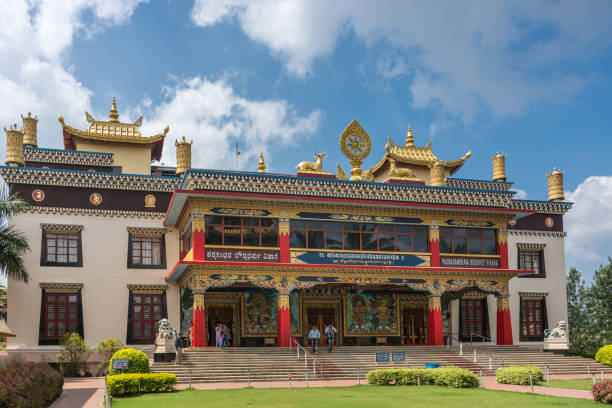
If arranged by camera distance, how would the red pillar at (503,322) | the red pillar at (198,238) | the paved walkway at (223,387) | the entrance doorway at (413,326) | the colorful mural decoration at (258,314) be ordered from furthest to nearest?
1. the entrance doorway at (413,326)
2. the red pillar at (503,322)
3. the colorful mural decoration at (258,314)
4. the red pillar at (198,238)
5. the paved walkway at (223,387)

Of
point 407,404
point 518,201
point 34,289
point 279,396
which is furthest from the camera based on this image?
point 518,201

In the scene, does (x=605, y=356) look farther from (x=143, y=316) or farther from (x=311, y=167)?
(x=143, y=316)

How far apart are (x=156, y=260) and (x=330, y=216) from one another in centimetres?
921

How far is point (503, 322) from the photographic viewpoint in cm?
3350

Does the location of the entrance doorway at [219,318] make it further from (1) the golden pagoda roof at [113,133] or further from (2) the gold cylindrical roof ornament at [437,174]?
(2) the gold cylindrical roof ornament at [437,174]

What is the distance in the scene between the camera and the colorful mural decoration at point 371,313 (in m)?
34.2

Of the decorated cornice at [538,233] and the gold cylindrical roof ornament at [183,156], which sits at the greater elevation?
the gold cylindrical roof ornament at [183,156]

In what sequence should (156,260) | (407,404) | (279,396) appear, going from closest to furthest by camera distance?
(407,404) < (279,396) < (156,260)

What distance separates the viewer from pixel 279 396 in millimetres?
19938

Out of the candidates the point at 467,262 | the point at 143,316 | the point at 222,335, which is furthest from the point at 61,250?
the point at 467,262

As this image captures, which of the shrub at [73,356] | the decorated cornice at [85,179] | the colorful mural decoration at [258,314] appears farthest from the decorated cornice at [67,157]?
the colorful mural decoration at [258,314]

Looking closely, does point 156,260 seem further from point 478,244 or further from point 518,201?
point 518,201

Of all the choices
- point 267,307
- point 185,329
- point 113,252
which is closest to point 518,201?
point 267,307

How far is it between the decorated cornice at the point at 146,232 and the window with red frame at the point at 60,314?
403 centimetres
